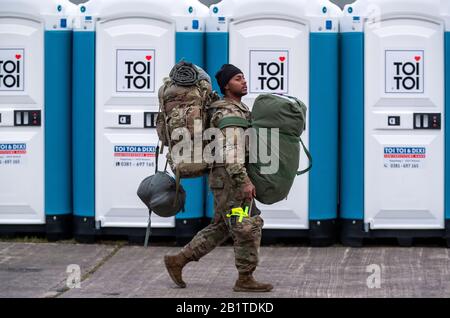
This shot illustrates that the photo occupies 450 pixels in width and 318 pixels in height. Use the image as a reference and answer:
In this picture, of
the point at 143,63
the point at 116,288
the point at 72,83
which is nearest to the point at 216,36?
the point at 143,63

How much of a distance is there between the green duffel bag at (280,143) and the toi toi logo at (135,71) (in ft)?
7.32

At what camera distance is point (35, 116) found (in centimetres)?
962

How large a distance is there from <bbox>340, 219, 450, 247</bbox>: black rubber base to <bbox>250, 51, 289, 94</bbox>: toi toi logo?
1.37 metres

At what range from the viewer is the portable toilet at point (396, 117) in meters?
9.27

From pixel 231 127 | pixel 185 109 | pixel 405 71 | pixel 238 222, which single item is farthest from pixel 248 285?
pixel 405 71

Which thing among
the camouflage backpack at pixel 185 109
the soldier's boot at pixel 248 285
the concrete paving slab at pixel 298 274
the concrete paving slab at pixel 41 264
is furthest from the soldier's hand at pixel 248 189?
the concrete paving slab at pixel 41 264

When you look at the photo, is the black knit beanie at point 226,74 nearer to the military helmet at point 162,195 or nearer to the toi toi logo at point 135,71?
the military helmet at point 162,195

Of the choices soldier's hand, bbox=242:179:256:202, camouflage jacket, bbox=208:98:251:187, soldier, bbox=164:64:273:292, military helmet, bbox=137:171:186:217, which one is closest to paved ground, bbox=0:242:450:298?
soldier, bbox=164:64:273:292

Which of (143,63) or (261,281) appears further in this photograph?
(143,63)

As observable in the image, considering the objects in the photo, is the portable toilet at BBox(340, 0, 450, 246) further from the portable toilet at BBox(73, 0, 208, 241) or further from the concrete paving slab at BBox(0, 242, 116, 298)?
the concrete paving slab at BBox(0, 242, 116, 298)

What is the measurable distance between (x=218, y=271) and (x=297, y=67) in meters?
2.02

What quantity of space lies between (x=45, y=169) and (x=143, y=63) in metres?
1.33

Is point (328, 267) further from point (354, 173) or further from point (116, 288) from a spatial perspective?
point (116, 288)

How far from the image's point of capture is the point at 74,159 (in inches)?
380
